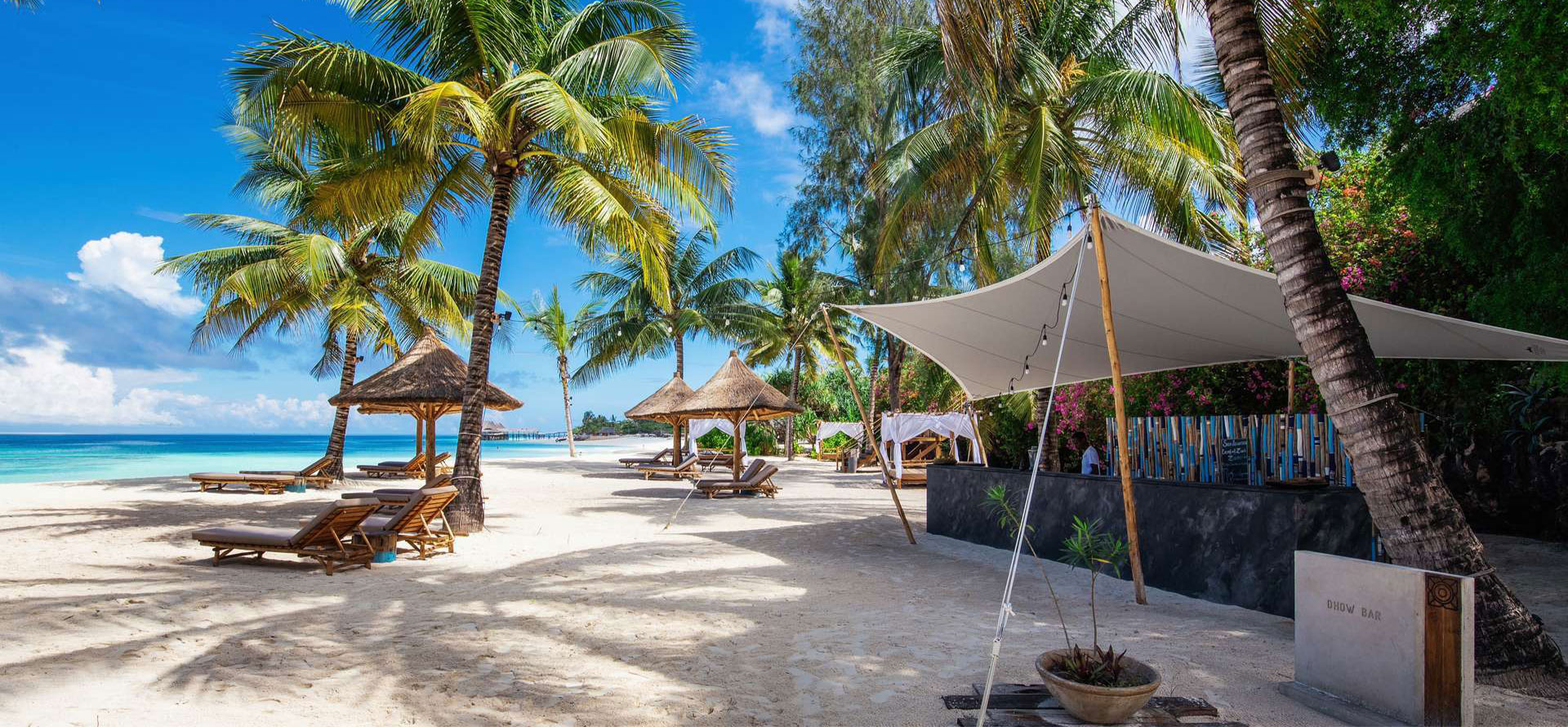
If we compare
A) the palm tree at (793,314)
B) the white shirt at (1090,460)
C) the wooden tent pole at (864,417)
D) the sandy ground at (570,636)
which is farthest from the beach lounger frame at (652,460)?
the sandy ground at (570,636)

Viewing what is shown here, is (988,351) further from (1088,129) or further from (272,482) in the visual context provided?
(272,482)

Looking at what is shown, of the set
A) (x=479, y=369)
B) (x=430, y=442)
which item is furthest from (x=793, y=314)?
(x=479, y=369)

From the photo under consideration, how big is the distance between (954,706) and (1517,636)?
2826mm

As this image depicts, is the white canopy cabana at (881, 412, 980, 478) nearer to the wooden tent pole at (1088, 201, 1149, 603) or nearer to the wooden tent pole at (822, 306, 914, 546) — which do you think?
the wooden tent pole at (822, 306, 914, 546)

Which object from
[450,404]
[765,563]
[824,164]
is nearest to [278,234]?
[450,404]

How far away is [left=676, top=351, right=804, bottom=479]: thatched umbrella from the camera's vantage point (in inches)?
645

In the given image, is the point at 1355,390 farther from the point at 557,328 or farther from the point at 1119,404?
the point at 557,328

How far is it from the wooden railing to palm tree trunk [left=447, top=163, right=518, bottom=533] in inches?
304

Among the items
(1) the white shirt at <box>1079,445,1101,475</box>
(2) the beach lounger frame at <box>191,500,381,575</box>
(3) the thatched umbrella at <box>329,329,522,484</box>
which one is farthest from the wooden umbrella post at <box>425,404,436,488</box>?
(1) the white shirt at <box>1079,445,1101,475</box>

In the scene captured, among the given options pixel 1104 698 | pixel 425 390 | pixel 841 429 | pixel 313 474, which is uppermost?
pixel 425 390

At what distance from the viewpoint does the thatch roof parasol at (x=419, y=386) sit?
1110 cm

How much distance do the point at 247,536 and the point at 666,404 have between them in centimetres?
1195

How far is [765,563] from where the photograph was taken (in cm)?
Result: 769

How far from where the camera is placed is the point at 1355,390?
3.99 metres
